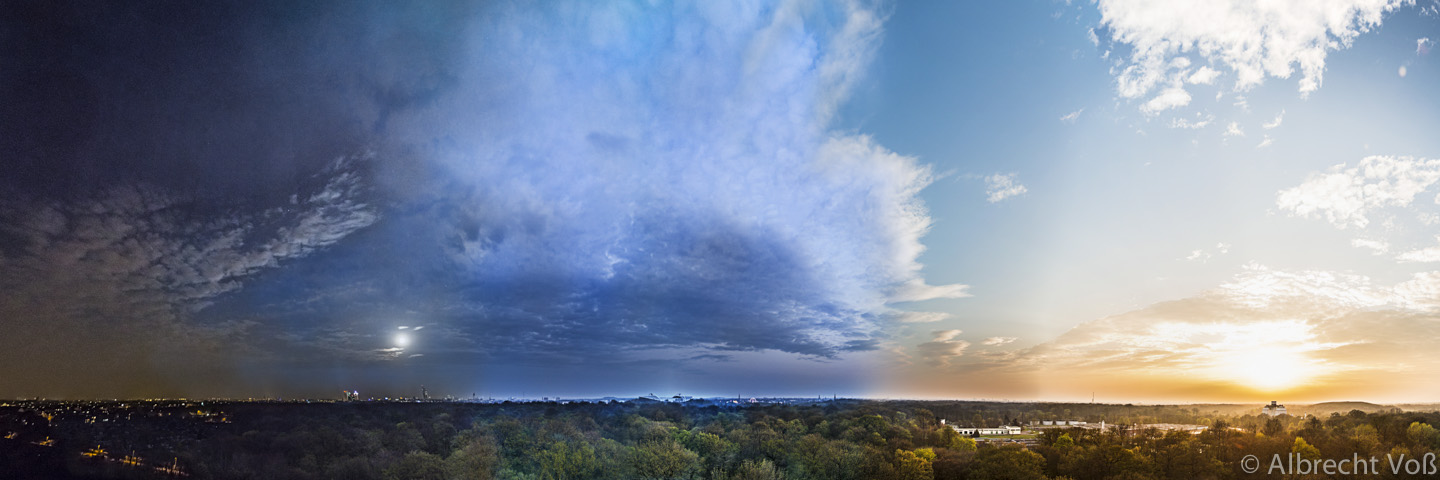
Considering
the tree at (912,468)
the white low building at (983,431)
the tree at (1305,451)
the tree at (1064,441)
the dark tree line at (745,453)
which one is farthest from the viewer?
the white low building at (983,431)

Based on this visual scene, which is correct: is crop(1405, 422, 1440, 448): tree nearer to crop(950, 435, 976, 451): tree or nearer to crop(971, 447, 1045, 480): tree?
crop(950, 435, 976, 451): tree

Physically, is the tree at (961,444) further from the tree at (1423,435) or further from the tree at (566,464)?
the tree at (566,464)

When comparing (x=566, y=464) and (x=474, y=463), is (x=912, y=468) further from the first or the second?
(x=474, y=463)

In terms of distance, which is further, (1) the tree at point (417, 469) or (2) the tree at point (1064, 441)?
(2) the tree at point (1064, 441)

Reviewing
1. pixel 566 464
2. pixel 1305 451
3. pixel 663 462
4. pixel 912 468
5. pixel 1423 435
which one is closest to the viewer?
pixel 912 468

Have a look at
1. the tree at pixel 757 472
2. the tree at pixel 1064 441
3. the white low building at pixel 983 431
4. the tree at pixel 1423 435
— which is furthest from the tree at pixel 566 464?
the tree at pixel 1423 435

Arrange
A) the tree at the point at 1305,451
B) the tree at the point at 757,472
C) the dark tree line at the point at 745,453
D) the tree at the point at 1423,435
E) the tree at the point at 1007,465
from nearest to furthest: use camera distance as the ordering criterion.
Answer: the tree at the point at 757,472
the tree at the point at 1007,465
the dark tree line at the point at 745,453
the tree at the point at 1305,451
the tree at the point at 1423,435

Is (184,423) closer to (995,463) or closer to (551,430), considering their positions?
(551,430)

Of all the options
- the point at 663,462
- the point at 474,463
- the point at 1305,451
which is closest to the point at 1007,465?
the point at 663,462

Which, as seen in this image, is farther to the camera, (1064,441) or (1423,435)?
(1064,441)

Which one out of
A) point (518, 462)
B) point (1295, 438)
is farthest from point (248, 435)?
point (1295, 438)

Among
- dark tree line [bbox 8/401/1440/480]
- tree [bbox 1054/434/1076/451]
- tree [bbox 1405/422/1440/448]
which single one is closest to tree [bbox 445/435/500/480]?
dark tree line [bbox 8/401/1440/480]
